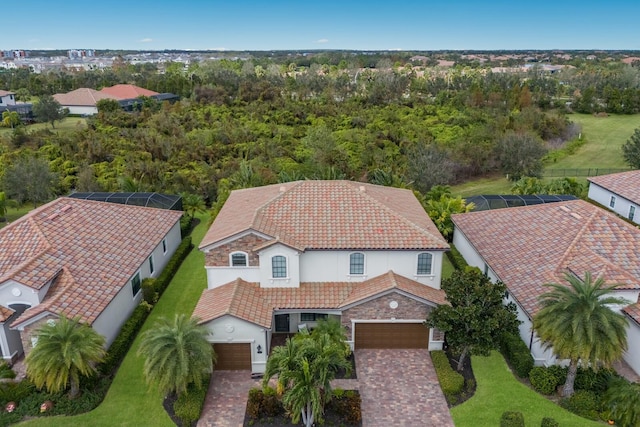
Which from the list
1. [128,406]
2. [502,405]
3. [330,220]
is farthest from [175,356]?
[502,405]

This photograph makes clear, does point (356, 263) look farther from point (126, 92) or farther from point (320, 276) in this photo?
point (126, 92)

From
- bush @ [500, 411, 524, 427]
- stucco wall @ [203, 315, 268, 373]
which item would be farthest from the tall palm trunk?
stucco wall @ [203, 315, 268, 373]

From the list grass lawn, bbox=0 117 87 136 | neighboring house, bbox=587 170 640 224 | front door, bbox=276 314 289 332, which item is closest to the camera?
front door, bbox=276 314 289 332

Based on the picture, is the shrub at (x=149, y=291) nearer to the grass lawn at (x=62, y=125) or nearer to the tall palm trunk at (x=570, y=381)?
the tall palm trunk at (x=570, y=381)

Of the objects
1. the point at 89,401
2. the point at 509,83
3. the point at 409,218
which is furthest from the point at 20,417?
the point at 509,83

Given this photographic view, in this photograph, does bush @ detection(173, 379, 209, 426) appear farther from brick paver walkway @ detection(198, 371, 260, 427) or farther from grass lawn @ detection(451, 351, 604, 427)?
grass lawn @ detection(451, 351, 604, 427)

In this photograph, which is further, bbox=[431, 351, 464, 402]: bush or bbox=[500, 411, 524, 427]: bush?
bbox=[431, 351, 464, 402]: bush

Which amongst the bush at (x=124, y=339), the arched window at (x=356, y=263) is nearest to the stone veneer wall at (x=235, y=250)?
the arched window at (x=356, y=263)
